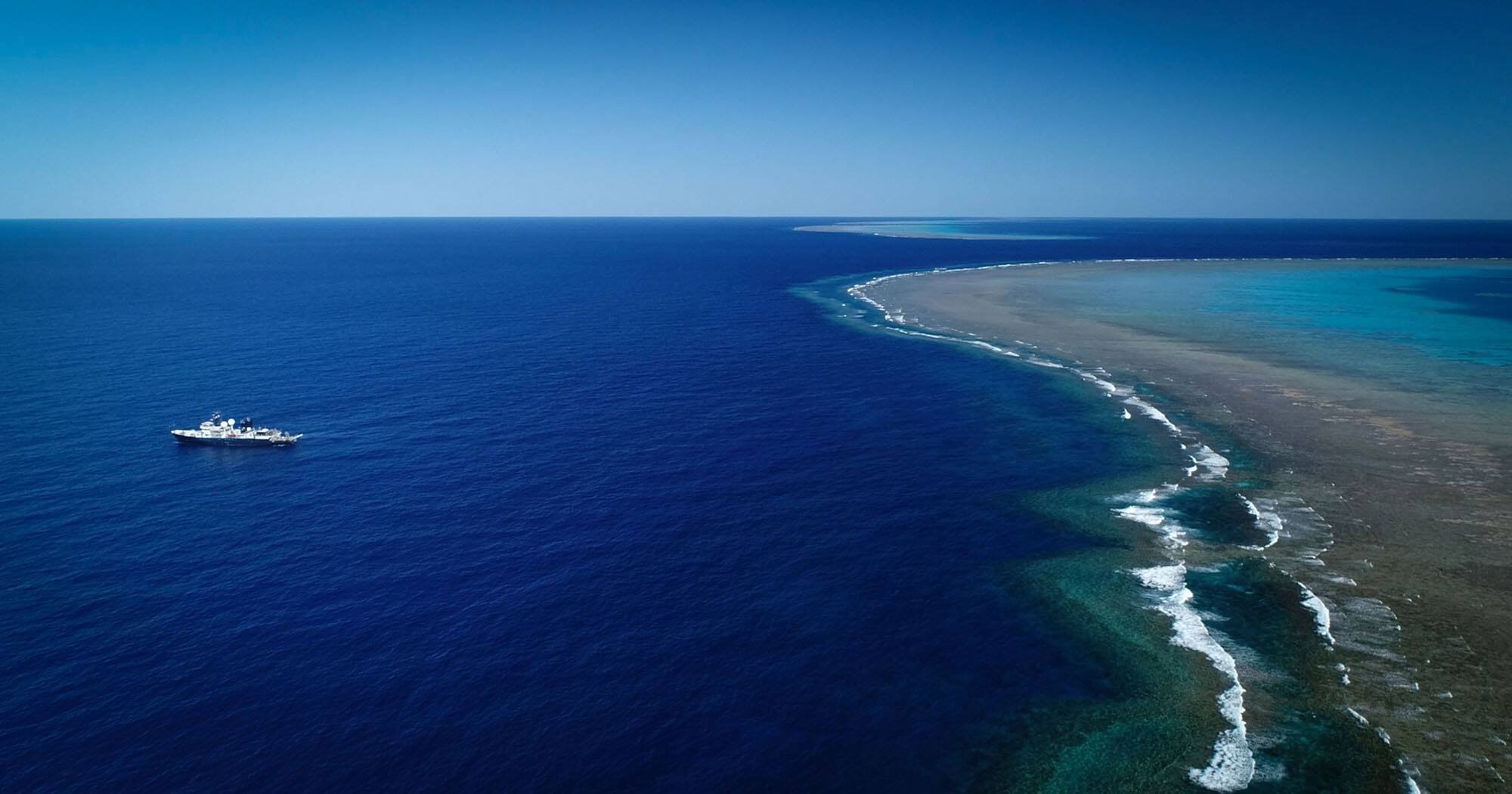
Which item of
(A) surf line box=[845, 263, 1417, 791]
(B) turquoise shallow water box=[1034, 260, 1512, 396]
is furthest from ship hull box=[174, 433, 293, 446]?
(B) turquoise shallow water box=[1034, 260, 1512, 396]

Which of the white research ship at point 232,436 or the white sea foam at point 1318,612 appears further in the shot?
the white research ship at point 232,436

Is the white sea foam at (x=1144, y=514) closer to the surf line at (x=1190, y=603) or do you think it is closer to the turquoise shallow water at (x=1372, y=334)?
the surf line at (x=1190, y=603)

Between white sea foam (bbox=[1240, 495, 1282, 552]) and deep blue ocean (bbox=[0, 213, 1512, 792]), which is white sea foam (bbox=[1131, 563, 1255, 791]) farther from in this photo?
white sea foam (bbox=[1240, 495, 1282, 552])

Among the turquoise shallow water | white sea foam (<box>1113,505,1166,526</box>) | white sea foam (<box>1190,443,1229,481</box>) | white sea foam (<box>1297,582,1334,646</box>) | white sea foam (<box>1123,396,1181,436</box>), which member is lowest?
white sea foam (<box>1297,582,1334,646</box>)

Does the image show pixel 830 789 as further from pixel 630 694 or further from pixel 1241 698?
pixel 1241 698

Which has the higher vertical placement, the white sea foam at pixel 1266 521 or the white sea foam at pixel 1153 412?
the white sea foam at pixel 1153 412

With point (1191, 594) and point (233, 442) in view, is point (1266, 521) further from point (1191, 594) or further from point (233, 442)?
point (233, 442)

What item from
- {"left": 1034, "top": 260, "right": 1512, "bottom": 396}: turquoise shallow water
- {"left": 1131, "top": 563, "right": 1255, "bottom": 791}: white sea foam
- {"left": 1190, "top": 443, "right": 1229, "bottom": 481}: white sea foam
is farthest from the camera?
{"left": 1034, "top": 260, "right": 1512, "bottom": 396}: turquoise shallow water

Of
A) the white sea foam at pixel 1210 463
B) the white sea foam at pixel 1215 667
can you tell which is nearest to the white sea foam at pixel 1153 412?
the white sea foam at pixel 1210 463
